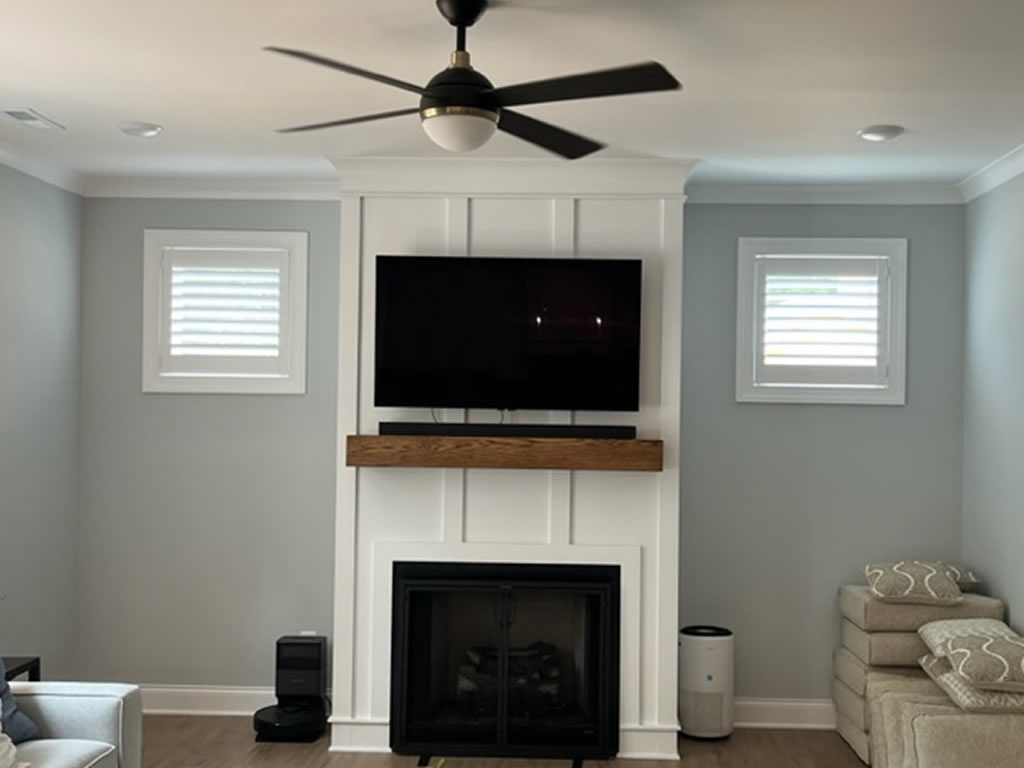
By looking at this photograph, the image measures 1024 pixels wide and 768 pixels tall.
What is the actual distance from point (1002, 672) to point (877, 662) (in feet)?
2.90

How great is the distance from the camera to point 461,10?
2998 mm

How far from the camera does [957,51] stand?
11.3ft

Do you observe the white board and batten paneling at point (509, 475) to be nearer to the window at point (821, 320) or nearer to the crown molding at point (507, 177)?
the crown molding at point (507, 177)

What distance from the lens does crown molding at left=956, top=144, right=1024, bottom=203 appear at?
4875 millimetres

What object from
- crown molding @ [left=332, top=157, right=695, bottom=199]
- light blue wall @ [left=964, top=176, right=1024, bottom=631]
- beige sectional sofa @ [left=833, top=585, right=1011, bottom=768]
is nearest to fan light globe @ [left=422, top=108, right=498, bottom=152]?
crown molding @ [left=332, top=157, right=695, bottom=199]

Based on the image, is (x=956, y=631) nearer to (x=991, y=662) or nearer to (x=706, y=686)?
(x=991, y=662)

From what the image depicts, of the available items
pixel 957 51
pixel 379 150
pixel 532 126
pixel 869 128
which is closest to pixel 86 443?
pixel 379 150

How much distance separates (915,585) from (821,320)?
1359 millimetres

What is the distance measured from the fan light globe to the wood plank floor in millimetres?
2892

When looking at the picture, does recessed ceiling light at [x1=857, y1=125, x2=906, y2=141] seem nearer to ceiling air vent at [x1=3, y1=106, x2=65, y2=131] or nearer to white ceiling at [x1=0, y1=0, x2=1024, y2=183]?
white ceiling at [x1=0, y1=0, x2=1024, y2=183]

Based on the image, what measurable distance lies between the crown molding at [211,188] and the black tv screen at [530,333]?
971 millimetres

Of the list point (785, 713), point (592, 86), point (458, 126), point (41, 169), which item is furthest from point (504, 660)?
point (41, 169)

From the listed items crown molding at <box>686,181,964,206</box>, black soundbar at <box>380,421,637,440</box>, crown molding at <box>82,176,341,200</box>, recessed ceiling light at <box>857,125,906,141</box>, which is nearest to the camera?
recessed ceiling light at <box>857,125,906,141</box>

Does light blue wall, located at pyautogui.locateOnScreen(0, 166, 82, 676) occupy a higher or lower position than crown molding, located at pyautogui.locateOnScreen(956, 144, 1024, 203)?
lower
